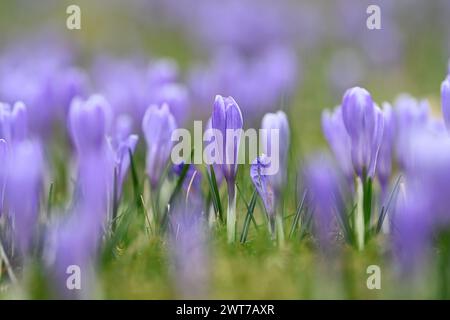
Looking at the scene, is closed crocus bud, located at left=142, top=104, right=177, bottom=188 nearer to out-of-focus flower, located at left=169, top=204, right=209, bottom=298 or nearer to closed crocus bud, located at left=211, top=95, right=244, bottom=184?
closed crocus bud, located at left=211, top=95, right=244, bottom=184

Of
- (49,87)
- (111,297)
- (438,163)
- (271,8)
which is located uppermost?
(271,8)

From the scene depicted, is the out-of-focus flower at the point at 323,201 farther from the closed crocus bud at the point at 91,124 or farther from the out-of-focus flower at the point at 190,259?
the closed crocus bud at the point at 91,124

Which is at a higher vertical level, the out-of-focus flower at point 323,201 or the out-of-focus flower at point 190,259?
the out-of-focus flower at point 323,201

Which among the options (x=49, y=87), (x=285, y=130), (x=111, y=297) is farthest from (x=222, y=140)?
(x=49, y=87)

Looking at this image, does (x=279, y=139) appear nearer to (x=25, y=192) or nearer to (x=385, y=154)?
(x=385, y=154)

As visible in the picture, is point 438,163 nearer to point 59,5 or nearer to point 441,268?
point 441,268

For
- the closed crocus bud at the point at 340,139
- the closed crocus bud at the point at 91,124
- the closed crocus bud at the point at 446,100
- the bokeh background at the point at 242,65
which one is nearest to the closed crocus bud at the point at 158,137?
the closed crocus bud at the point at 91,124

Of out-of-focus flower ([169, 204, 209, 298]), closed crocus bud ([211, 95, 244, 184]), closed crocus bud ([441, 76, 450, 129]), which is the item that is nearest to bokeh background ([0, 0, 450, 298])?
out-of-focus flower ([169, 204, 209, 298])

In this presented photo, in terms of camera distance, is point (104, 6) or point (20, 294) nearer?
point (20, 294)
